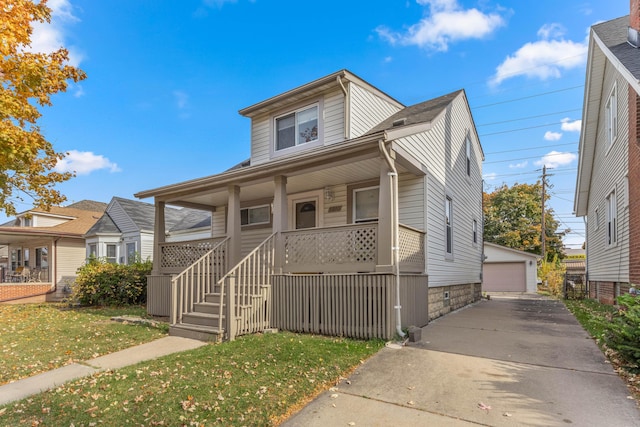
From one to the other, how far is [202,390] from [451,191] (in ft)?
30.1

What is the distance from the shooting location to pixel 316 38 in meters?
15.3

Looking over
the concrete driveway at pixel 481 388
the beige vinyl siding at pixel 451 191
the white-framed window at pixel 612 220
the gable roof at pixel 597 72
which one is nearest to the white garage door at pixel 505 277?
the gable roof at pixel 597 72

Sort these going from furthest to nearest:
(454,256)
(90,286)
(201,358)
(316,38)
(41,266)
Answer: (41,266), (316,38), (90,286), (454,256), (201,358)

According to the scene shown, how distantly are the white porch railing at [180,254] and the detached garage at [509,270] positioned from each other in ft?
60.1

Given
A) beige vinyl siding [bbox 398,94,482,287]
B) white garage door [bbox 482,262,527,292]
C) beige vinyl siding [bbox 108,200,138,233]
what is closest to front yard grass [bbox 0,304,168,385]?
beige vinyl siding [bbox 398,94,482,287]

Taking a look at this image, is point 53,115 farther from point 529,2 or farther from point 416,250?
point 529,2

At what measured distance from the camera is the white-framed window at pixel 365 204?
31.1ft

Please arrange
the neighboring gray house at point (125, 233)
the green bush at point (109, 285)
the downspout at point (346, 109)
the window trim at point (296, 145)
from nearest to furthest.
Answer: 1. the downspout at point (346, 109)
2. the window trim at point (296, 145)
3. the green bush at point (109, 285)
4. the neighboring gray house at point (125, 233)

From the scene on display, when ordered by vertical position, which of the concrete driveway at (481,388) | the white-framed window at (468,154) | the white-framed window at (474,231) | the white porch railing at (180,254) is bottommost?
the concrete driveway at (481,388)

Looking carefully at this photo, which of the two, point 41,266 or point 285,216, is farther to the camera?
point 41,266

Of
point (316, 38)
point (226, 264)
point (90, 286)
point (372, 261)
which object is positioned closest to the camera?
point (372, 261)

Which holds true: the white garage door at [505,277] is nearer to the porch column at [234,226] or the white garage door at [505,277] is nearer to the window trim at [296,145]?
the window trim at [296,145]

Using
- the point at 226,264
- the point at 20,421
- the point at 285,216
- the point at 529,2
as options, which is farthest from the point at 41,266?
the point at 529,2

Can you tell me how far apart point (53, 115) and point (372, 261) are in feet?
35.8
